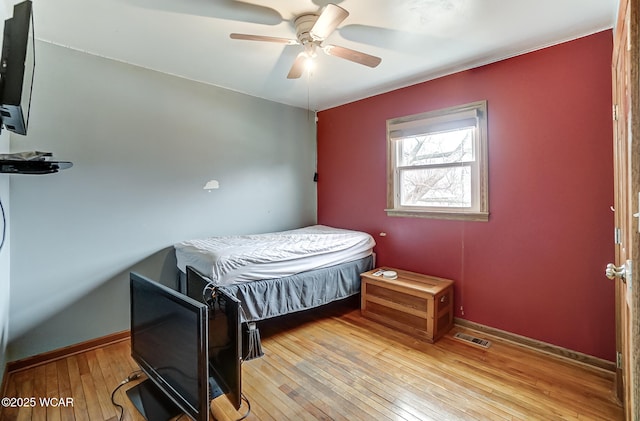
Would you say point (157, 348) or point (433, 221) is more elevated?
point (433, 221)

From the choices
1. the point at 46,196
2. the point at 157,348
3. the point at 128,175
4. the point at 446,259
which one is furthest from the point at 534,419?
the point at 46,196

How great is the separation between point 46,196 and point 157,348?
1601mm

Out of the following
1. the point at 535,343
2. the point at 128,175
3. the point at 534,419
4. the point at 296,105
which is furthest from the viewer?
the point at 296,105

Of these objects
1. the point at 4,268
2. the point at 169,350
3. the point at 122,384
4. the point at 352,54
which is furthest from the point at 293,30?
the point at 122,384

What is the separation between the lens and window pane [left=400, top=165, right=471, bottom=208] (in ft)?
9.34

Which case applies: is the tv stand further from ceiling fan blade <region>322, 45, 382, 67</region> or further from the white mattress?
ceiling fan blade <region>322, 45, 382, 67</region>

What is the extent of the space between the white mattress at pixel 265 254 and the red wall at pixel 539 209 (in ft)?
2.22

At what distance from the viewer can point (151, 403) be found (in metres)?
1.68

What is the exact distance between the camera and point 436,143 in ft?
9.95

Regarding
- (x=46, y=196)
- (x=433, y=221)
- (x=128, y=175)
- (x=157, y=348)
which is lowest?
(x=157, y=348)

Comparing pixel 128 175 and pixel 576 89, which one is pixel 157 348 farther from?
pixel 576 89

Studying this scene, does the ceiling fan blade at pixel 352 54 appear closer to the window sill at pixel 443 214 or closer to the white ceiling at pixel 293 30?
the white ceiling at pixel 293 30

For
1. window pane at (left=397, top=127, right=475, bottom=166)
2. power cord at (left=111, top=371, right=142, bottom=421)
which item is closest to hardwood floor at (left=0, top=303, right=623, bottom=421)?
power cord at (left=111, top=371, right=142, bottom=421)

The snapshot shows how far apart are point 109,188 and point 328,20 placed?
7.16ft
